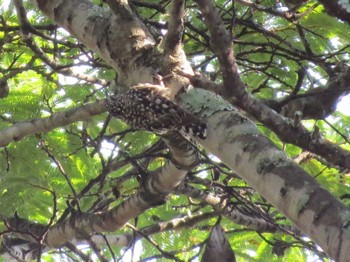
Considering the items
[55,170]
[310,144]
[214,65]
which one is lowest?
[310,144]

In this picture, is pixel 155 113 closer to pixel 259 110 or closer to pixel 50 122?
pixel 259 110

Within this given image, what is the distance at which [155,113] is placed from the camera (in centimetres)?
295

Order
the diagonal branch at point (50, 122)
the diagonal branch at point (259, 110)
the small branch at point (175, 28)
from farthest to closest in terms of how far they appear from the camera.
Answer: the diagonal branch at point (50, 122)
the small branch at point (175, 28)
the diagonal branch at point (259, 110)

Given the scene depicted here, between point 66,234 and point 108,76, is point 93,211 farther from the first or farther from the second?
point 108,76

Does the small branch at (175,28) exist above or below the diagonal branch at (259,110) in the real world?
above

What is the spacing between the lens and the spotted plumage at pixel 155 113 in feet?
8.75

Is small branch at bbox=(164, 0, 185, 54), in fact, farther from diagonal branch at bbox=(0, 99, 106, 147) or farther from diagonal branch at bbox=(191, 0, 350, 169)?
diagonal branch at bbox=(0, 99, 106, 147)

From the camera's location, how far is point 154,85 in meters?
2.86

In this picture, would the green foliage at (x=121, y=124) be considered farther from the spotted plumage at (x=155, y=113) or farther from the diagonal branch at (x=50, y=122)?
the spotted plumage at (x=155, y=113)

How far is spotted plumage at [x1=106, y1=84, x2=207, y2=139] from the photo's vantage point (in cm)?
267

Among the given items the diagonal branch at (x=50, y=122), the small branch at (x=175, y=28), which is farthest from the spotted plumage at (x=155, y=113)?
the diagonal branch at (x=50, y=122)

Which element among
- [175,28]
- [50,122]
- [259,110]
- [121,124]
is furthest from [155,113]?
[121,124]

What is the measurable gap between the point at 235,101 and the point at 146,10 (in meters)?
1.93

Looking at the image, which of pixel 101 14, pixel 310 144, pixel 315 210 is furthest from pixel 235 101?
pixel 101 14
